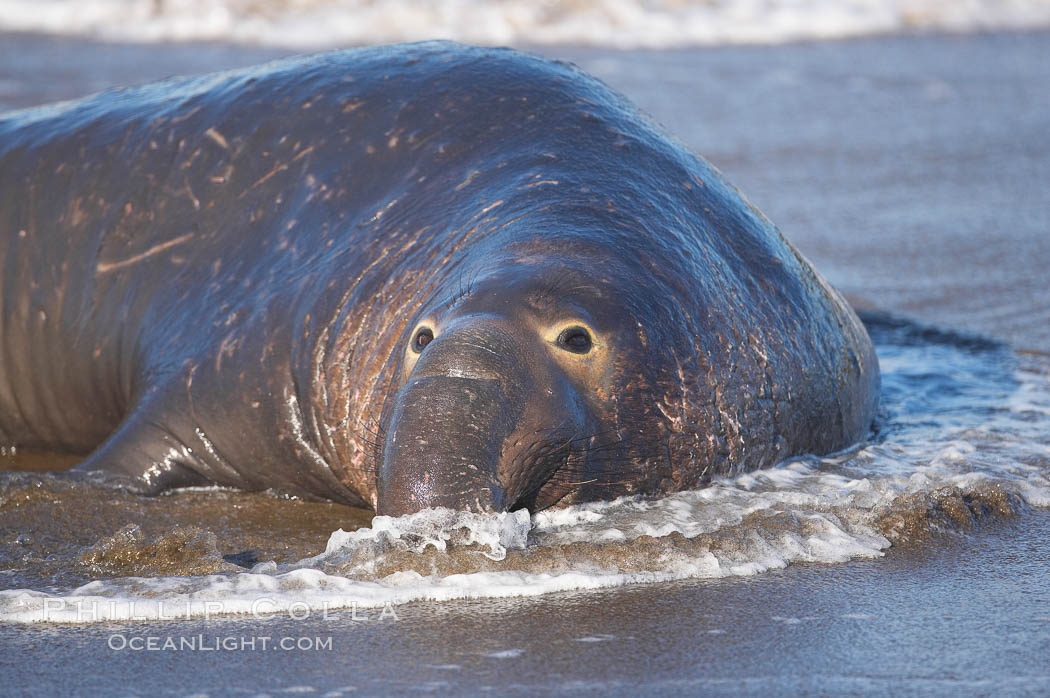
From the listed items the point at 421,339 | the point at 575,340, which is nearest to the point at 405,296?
the point at 421,339

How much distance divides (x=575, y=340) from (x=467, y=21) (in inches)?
684

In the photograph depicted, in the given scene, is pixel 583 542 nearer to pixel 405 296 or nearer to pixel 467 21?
pixel 405 296

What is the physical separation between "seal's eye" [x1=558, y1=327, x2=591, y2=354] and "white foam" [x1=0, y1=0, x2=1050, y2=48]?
16.2 meters

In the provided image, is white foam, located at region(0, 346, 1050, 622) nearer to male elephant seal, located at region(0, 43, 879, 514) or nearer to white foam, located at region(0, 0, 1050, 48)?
male elephant seal, located at region(0, 43, 879, 514)

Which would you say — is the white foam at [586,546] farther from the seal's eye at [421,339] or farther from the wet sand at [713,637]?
the seal's eye at [421,339]

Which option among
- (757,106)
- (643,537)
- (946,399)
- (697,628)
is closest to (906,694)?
(697,628)

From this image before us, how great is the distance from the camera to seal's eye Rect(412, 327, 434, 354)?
4.26 meters

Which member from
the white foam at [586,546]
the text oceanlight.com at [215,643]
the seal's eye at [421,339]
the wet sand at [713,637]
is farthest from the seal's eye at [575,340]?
the text oceanlight.com at [215,643]

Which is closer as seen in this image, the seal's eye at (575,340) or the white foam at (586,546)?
the white foam at (586,546)

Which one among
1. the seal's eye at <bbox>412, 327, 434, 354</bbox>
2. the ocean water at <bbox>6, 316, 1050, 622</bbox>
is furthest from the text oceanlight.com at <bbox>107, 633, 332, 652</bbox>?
the seal's eye at <bbox>412, 327, 434, 354</bbox>

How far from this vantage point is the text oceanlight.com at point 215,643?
11.6 ft

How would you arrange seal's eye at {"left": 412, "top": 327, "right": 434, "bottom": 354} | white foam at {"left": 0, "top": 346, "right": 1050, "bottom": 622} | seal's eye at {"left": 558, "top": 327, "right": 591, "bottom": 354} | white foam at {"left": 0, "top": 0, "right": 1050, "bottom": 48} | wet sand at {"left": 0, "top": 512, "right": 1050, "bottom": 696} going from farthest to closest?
white foam at {"left": 0, "top": 0, "right": 1050, "bottom": 48} < seal's eye at {"left": 412, "top": 327, "right": 434, "bottom": 354} < seal's eye at {"left": 558, "top": 327, "right": 591, "bottom": 354} < white foam at {"left": 0, "top": 346, "right": 1050, "bottom": 622} < wet sand at {"left": 0, "top": 512, "right": 1050, "bottom": 696}

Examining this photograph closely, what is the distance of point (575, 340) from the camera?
4.18m

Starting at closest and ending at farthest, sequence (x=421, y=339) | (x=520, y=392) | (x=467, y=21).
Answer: (x=520, y=392), (x=421, y=339), (x=467, y=21)
